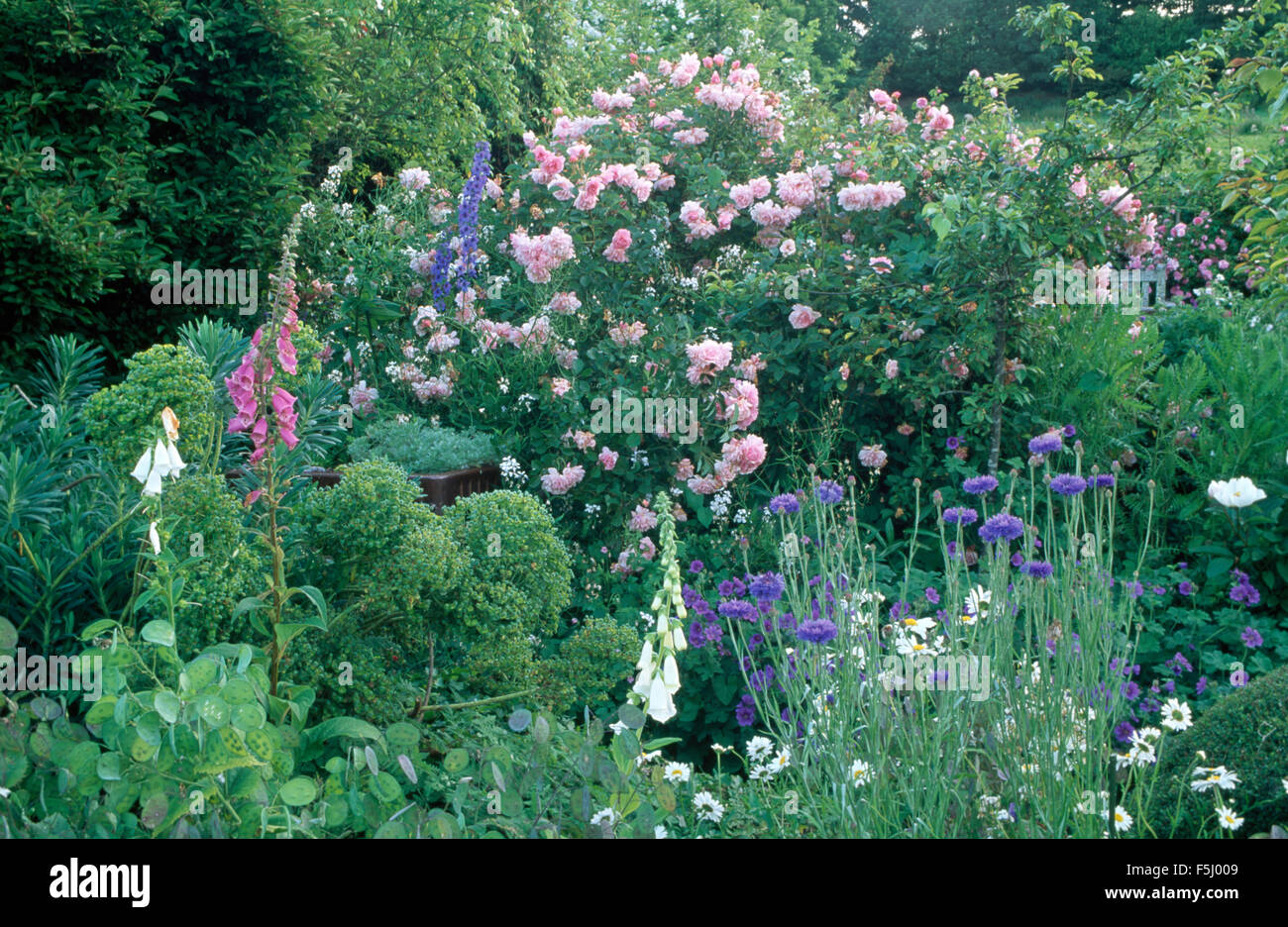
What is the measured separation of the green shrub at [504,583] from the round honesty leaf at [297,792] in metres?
0.74

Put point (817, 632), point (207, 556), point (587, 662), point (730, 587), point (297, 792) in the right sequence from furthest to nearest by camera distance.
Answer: point (730, 587), point (587, 662), point (207, 556), point (817, 632), point (297, 792)

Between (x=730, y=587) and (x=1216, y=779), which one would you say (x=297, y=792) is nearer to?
(x=1216, y=779)

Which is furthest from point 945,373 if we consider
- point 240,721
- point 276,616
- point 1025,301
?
point 240,721

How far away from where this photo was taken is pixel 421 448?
4375 millimetres

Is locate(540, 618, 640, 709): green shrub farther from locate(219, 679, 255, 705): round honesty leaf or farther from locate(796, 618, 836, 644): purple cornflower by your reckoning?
locate(219, 679, 255, 705): round honesty leaf

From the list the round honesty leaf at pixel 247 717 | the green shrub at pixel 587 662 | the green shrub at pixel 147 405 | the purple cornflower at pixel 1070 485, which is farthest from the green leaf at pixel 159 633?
the purple cornflower at pixel 1070 485

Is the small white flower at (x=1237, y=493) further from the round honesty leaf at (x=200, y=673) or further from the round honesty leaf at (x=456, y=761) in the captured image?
the round honesty leaf at (x=200, y=673)

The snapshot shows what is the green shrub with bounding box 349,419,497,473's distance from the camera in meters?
4.36

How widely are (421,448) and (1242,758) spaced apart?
3.14 m

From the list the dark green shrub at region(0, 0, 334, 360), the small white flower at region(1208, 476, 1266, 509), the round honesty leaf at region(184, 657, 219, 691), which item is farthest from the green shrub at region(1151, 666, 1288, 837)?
the dark green shrub at region(0, 0, 334, 360)

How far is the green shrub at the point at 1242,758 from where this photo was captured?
2338 millimetres

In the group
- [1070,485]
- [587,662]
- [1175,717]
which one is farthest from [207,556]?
[1175,717]

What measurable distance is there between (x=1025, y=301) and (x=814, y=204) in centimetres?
125

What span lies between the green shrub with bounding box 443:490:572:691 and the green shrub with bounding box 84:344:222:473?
721mm
